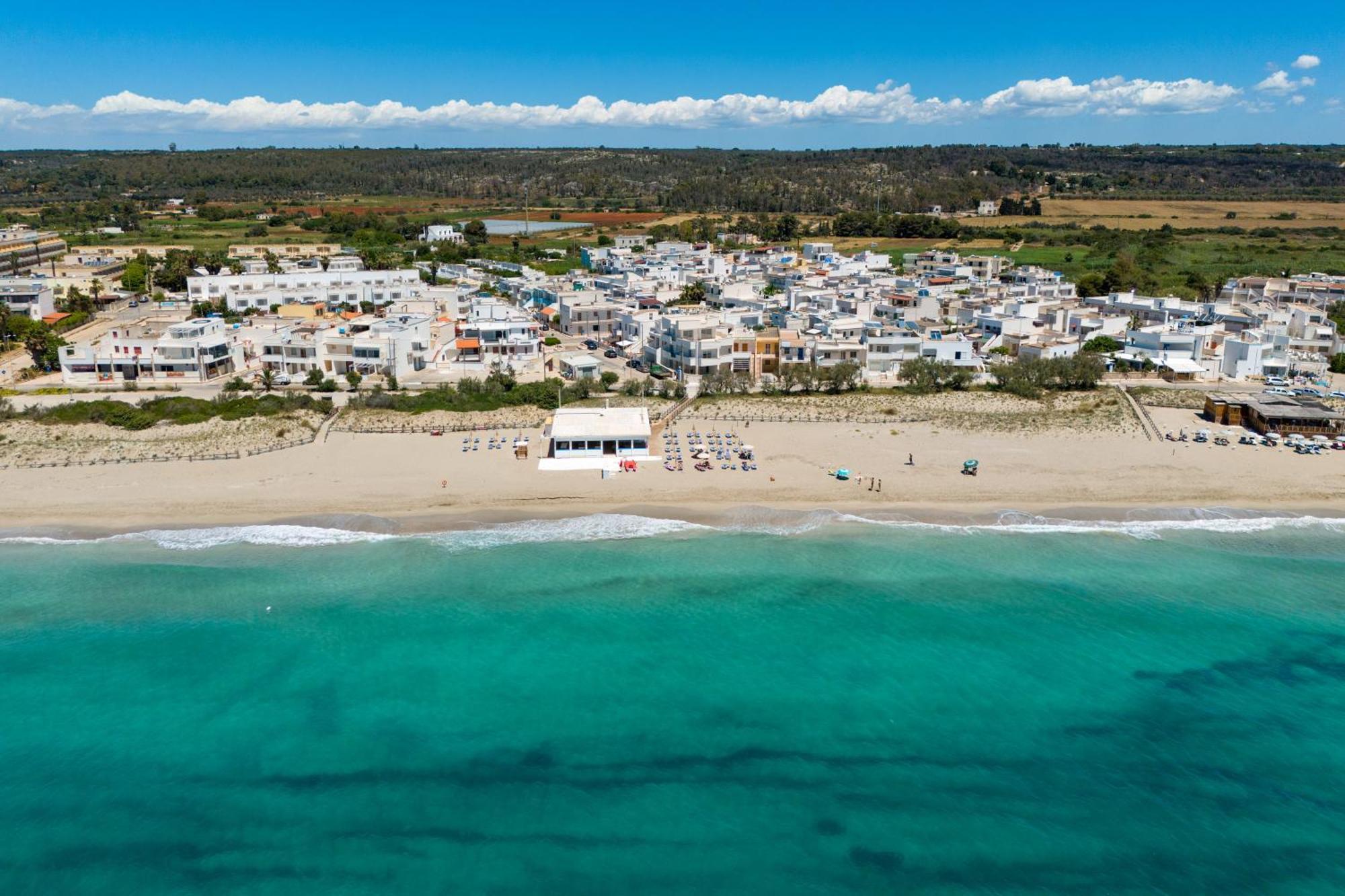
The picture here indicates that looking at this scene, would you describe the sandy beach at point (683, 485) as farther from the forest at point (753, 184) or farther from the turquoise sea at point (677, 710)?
the forest at point (753, 184)

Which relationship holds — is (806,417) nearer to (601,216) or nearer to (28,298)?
(28,298)

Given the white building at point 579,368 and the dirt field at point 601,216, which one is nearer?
the white building at point 579,368

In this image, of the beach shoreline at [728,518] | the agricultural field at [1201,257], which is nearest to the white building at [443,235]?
the agricultural field at [1201,257]

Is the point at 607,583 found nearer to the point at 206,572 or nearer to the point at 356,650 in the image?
the point at 356,650

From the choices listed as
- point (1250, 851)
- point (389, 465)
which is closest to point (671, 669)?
point (1250, 851)

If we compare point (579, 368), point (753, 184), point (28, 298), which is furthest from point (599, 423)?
point (753, 184)
